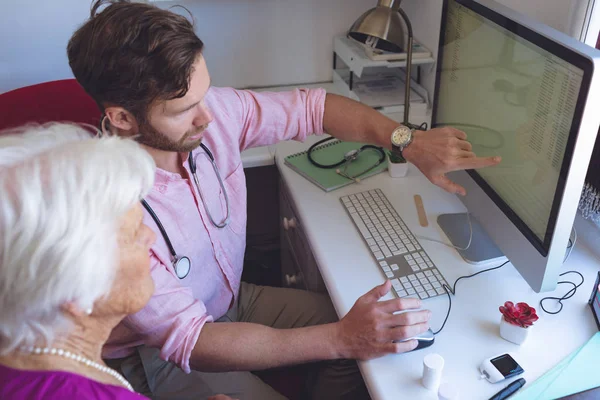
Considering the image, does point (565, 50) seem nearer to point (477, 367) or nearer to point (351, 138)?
point (477, 367)

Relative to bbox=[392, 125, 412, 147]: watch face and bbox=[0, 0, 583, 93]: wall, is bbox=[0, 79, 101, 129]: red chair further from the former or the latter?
bbox=[392, 125, 412, 147]: watch face

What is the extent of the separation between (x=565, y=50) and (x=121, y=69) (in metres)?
0.81

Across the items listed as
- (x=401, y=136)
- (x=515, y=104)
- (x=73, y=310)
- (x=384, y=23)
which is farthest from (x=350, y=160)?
(x=73, y=310)

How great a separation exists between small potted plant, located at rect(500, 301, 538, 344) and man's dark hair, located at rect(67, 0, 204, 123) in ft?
2.55

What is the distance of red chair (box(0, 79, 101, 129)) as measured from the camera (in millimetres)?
1343

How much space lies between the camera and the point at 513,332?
986 millimetres

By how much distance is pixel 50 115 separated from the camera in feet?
4.53

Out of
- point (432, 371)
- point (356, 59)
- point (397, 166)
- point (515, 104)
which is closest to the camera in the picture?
point (432, 371)

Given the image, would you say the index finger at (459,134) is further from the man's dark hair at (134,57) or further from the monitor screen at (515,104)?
the man's dark hair at (134,57)

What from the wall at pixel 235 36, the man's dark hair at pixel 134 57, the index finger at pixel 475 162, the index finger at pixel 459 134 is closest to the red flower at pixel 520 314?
the index finger at pixel 475 162

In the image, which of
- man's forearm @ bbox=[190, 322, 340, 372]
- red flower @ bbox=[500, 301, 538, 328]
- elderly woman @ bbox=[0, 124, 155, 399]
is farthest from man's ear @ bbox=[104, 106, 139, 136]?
red flower @ bbox=[500, 301, 538, 328]

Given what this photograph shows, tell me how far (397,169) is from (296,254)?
0.41 metres

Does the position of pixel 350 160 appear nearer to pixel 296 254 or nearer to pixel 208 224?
pixel 296 254

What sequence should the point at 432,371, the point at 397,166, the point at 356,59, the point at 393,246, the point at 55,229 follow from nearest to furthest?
the point at 55,229 → the point at 432,371 → the point at 393,246 → the point at 397,166 → the point at 356,59
